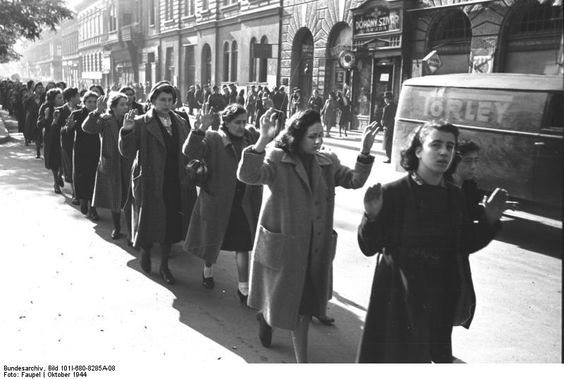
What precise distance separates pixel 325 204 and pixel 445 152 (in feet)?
2.92

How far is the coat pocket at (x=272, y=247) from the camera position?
120 inches

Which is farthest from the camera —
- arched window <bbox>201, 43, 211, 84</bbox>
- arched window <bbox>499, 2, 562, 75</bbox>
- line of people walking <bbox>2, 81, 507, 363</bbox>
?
arched window <bbox>201, 43, 211, 84</bbox>

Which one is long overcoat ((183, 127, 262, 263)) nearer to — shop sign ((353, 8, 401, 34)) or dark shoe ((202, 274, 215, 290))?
dark shoe ((202, 274, 215, 290))

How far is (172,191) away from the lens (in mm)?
4941

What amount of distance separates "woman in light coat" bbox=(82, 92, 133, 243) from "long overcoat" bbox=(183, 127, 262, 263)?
211 cm

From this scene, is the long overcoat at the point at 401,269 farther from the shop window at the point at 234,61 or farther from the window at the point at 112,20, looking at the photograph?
the shop window at the point at 234,61

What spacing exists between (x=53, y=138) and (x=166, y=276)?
16.2 feet

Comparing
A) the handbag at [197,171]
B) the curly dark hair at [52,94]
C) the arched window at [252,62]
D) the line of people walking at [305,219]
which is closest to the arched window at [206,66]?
the arched window at [252,62]

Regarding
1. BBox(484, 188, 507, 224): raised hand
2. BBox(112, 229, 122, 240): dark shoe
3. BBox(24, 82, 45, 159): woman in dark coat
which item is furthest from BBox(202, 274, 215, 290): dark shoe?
BBox(24, 82, 45, 159): woman in dark coat

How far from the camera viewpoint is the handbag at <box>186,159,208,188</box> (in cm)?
425

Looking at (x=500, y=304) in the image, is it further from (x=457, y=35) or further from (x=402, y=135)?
(x=457, y=35)

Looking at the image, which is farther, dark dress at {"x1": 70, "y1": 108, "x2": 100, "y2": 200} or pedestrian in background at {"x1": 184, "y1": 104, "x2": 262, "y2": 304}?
dark dress at {"x1": 70, "y1": 108, "x2": 100, "y2": 200}

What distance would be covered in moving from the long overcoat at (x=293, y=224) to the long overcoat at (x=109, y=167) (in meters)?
3.49

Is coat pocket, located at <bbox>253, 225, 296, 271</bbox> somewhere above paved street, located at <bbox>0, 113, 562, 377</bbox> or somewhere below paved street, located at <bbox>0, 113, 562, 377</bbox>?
above
